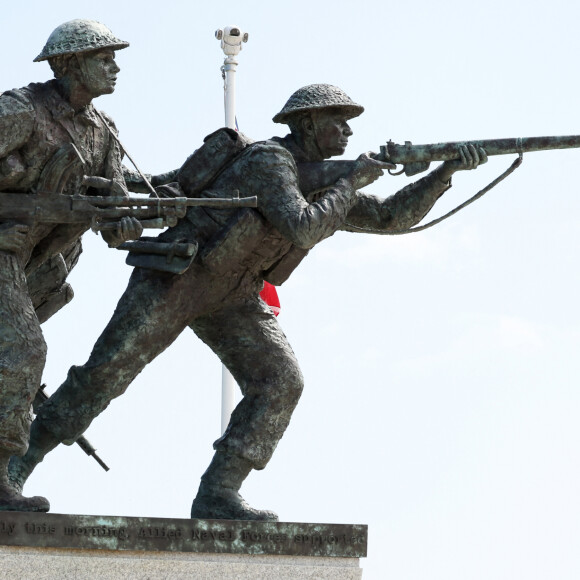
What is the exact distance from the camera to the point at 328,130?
11391mm

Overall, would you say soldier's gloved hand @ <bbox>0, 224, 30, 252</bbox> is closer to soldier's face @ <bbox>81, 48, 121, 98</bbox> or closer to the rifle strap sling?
soldier's face @ <bbox>81, 48, 121, 98</bbox>

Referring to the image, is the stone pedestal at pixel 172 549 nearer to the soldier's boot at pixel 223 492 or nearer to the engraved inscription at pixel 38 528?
the engraved inscription at pixel 38 528

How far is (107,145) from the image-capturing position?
1097 centimetres

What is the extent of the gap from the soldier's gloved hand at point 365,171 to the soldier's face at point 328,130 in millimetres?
201

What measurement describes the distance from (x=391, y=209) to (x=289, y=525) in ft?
7.93

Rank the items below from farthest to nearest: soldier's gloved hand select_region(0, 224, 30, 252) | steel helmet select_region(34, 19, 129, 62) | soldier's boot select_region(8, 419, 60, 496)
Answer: soldier's boot select_region(8, 419, 60, 496), steel helmet select_region(34, 19, 129, 62), soldier's gloved hand select_region(0, 224, 30, 252)

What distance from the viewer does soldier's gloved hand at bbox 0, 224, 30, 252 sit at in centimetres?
1038

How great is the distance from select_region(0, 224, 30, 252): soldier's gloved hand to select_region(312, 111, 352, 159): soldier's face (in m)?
2.05

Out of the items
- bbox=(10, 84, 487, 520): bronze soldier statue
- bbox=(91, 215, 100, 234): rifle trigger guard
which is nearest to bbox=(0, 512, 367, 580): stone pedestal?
bbox=(10, 84, 487, 520): bronze soldier statue

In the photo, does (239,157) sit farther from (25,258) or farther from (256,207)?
(25,258)

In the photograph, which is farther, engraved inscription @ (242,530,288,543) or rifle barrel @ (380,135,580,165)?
rifle barrel @ (380,135,580,165)

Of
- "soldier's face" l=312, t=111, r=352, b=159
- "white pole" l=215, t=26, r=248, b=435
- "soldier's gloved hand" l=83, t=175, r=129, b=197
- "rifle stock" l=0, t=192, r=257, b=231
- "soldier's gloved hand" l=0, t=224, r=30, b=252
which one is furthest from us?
"white pole" l=215, t=26, r=248, b=435

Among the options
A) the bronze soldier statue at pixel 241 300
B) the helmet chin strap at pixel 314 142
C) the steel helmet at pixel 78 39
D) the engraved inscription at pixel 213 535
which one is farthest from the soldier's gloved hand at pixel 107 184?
the engraved inscription at pixel 213 535

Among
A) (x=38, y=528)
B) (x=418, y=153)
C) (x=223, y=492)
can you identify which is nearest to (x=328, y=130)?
(x=418, y=153)
